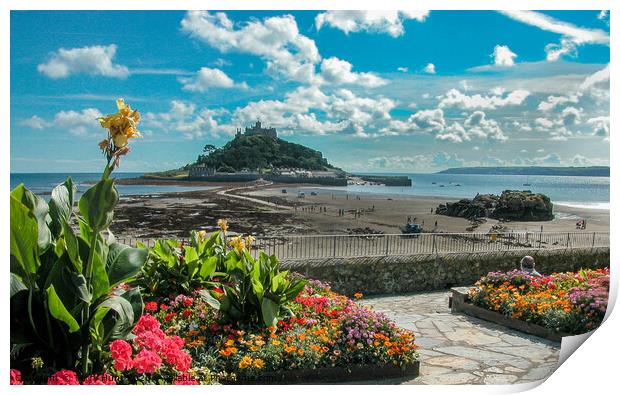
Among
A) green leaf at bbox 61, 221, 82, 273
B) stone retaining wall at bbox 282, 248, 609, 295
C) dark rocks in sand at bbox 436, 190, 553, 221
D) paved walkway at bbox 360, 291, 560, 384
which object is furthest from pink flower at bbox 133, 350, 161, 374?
dark rocks in sand at bbox 436, 190, 553, 221

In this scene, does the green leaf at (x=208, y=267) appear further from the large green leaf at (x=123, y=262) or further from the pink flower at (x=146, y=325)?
the large green leaf at (x=123, y=262)

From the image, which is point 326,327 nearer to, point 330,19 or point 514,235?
point 330,19

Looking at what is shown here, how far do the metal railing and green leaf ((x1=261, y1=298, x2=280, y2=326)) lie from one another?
362cm

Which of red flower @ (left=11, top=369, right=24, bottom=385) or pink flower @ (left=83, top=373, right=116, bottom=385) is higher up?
pink flower @ (left=83, top=373, right=116, bottom=385)

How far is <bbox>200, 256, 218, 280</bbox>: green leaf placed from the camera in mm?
4887

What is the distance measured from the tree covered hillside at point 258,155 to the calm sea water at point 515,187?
4.16ft

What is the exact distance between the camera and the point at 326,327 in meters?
4.19

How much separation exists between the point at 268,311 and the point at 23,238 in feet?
6.00

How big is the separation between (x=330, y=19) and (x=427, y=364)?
12.6 ft

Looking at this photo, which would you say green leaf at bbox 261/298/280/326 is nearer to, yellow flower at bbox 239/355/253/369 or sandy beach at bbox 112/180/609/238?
yellow flower at bbox 239/355/253/369

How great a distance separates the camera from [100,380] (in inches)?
116

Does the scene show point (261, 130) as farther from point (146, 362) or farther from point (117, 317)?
point (146, 362)

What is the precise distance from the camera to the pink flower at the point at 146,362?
2.94 meters
